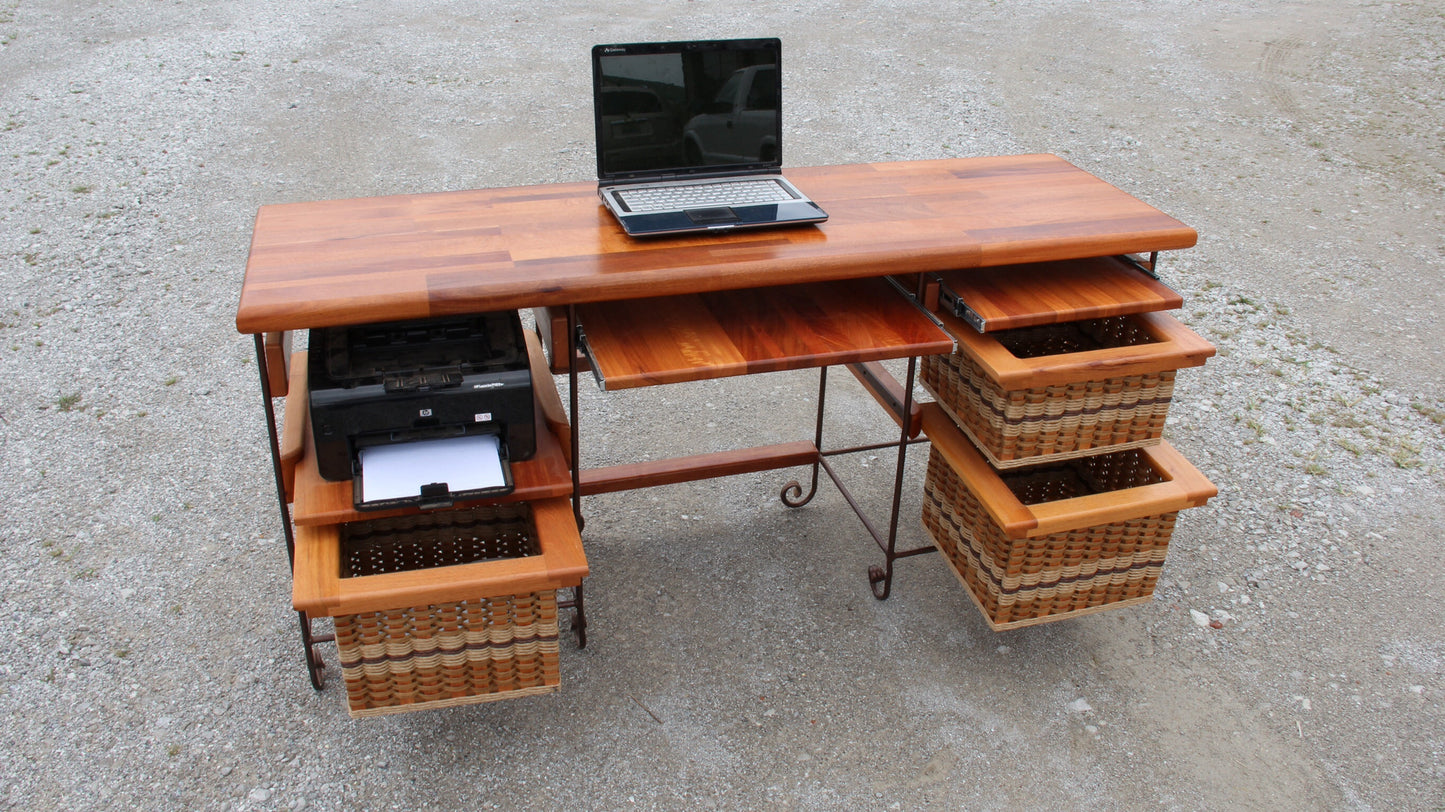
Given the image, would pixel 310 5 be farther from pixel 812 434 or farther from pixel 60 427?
pixel 812 434

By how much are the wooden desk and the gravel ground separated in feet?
1.19

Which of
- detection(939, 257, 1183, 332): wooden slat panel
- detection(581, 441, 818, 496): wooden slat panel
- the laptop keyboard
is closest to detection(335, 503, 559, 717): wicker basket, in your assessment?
detection(581, 441, 818, 496): wooden slat panel

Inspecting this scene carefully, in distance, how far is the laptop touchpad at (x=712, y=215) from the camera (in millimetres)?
2332

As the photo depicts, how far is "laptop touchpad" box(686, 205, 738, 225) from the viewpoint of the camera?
7.65 feet

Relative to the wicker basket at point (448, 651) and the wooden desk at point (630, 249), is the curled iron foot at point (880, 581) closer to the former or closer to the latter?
the wooden desk at point (630, 249)

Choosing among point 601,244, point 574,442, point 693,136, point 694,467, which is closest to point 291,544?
point 574,442

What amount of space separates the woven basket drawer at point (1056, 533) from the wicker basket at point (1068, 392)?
0.10m

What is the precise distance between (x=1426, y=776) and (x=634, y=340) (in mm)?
2027

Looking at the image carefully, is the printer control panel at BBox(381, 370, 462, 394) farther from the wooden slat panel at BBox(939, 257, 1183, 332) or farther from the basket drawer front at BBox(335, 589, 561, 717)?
the wooden slat panel at BBox(939, 257, 1183, 332)

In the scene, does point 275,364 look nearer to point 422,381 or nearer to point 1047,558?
point 422,381

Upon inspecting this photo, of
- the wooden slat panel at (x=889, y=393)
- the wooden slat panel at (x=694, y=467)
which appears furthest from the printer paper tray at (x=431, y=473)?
the wooden slat panel at (x=889, y=393)

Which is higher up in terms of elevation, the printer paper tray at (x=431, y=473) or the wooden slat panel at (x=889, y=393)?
the printer paper tray at (x=431, y=473)

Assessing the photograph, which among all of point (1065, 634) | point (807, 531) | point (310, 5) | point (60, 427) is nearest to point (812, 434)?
point (807, 531)

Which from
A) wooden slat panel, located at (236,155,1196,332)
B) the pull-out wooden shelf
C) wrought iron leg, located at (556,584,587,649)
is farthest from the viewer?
wrought iron leg, located at (556,584,587,649)
